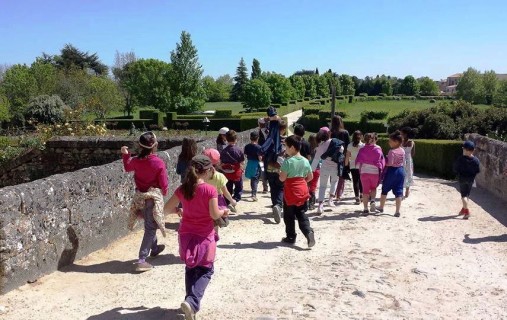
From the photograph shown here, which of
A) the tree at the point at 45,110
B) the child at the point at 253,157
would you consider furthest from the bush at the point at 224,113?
the child at the point at 253,157

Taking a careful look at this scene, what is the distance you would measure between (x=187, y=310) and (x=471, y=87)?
3496 inches

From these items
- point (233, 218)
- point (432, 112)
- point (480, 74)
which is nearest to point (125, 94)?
point (432, 112)

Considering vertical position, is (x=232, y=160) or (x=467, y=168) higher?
(x=232, y=160)

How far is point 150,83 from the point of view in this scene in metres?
59.6

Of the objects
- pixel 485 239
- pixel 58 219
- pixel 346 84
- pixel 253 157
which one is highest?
pixel 346 84

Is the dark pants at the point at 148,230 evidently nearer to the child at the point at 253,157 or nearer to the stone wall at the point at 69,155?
the child at the point at 253,157

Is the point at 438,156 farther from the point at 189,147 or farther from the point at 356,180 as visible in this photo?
the point at 189,147

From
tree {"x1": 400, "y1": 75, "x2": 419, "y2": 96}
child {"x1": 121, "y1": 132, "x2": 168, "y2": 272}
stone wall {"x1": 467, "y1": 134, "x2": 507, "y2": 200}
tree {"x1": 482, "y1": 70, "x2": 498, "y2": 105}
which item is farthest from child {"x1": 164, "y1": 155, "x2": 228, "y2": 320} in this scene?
tree {"x1": 400, "y1": 75, "x2": 419, "y2": 96}

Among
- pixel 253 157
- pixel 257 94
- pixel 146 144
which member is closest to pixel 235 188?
pixel 253 157

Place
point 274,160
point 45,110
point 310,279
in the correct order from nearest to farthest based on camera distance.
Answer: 1. point 310,279
2. point 274,160
3. point 45,110

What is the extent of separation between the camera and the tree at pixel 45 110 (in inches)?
1378

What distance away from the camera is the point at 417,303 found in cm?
459

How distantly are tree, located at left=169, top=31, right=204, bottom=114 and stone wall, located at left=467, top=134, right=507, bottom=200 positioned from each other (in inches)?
1790

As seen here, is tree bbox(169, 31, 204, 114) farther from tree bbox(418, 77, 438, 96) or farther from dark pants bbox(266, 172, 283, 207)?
tree bbox(418, 77, 438, 96)
